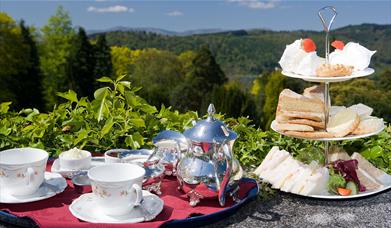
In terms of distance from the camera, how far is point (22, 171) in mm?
1826

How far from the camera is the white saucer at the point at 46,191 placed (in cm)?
187

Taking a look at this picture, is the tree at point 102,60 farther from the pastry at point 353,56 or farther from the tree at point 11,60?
the pastry at point 353,56

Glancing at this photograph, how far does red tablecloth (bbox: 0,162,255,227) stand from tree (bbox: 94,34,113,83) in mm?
26443

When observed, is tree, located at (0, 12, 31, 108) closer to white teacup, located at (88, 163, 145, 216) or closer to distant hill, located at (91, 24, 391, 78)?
distant hill, located at (91, 24, 391, 78)

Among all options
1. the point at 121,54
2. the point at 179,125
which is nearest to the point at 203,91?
the point at 121,54

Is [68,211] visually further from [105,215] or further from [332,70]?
[332,70]

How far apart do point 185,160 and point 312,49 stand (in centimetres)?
82

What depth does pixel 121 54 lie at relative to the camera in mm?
39375

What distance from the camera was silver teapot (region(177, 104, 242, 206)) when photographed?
1870mm

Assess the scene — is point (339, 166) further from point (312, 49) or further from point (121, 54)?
point (121, 54)

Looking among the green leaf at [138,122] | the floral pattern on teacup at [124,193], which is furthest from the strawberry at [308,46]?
the floral pattern on teacup at [124,193]

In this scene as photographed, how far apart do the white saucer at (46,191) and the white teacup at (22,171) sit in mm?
17

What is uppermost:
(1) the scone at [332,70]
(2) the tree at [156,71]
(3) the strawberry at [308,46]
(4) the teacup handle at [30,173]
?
(3) the strawberry at [308,46]

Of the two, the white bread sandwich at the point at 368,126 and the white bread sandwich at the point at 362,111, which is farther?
the white bread sandwich at the point at 362,111
